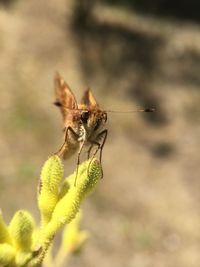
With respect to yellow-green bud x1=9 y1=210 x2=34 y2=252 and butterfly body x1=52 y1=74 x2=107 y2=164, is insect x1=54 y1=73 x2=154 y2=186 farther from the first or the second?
yellow-green bud x1=9 y1=210 x2=34 y2=252

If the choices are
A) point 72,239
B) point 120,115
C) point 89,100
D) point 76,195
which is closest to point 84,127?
point 89,100

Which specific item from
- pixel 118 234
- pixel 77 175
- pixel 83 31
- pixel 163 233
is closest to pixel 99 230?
pixel 118 234

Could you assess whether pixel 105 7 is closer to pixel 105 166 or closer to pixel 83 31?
A: pixel 83 31

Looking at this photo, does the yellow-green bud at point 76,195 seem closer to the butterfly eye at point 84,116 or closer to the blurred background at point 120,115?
the butterfly eye at point 84,116

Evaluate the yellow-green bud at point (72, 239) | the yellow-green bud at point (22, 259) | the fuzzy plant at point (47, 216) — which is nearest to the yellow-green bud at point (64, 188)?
the fuzzy plant at point (47, 216)

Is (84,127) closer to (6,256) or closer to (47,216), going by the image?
(47,216)

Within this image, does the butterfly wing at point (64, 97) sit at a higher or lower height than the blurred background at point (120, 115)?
higher
